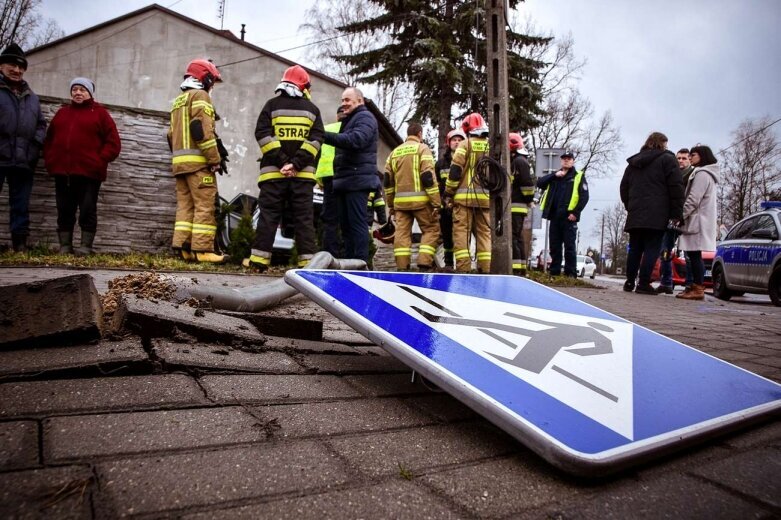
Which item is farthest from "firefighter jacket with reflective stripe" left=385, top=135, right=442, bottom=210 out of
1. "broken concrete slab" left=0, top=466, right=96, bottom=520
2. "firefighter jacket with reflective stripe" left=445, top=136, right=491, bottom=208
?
"broken concrete slab" left=0, top=466, right=96, bottom=520

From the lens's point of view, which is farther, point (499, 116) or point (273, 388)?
point (499, 116)

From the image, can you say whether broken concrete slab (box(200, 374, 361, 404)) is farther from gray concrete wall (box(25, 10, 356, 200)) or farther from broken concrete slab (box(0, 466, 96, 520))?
gray concrete wall (box(25, 10, 356, 200))

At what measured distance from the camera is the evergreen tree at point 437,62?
16.8 meters

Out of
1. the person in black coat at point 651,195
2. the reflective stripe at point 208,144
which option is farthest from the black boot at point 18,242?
the person in black coat at point 651,195

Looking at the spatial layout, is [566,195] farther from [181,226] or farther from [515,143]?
[181,226]

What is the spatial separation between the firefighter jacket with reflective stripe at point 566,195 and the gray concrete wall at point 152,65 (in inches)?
411

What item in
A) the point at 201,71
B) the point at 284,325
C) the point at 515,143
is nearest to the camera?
the point at 284,325

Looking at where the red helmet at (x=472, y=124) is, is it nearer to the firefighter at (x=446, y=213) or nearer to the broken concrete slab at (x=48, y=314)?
the firefighter at (x=446, y=213)

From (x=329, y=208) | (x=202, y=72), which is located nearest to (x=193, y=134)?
(x=202, y=72)

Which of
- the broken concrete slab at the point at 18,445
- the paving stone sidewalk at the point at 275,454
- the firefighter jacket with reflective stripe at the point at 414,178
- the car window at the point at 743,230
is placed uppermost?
the firefighter jacket with reflective stripe at the point at 414,178

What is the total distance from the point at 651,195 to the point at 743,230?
3.81m

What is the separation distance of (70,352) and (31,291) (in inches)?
9.6

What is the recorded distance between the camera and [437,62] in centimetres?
1627

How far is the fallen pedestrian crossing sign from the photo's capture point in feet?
3.59
